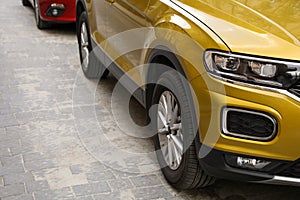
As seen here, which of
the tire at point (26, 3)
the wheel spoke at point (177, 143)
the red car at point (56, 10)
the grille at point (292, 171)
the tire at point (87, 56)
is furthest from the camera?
the tire at point (26, 3)

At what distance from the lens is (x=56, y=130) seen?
4430 mm

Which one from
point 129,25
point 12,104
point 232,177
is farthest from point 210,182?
point 12,104

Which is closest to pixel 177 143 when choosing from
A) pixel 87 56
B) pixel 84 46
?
pixel 87 56

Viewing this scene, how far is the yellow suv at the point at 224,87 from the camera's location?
2641mm

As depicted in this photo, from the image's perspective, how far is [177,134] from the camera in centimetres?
337

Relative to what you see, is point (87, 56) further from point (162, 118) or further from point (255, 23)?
point (255, 23)

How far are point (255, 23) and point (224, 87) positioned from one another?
47 cm

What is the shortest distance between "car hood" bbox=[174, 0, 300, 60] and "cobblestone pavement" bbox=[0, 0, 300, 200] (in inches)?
48.4

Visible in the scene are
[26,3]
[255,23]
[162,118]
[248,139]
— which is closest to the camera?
[248,139]

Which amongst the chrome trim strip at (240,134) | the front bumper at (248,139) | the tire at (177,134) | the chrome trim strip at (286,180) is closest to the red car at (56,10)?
the tire at (177,134)

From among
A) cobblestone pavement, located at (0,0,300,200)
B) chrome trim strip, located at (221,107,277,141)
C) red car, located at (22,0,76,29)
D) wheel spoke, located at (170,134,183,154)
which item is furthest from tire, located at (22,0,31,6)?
chrome trim strip, located at (221,107,277,141)

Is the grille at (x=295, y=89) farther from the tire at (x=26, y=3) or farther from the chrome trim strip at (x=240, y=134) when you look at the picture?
the tire at (x=26, y=3)

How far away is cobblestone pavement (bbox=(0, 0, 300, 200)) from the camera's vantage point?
347 cm

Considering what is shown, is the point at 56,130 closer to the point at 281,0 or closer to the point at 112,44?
the point at 112,44
